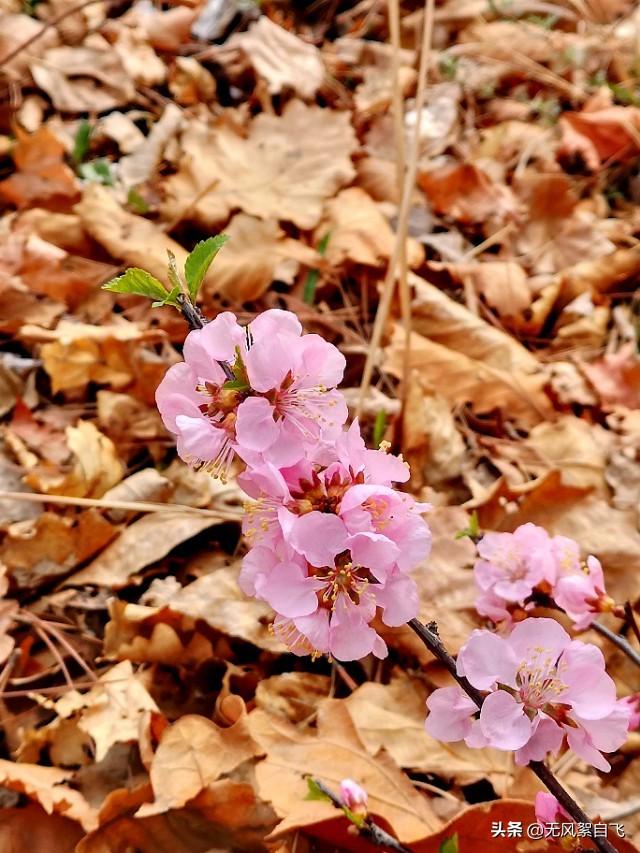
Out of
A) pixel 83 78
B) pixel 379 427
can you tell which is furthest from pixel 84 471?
pixel 83 78

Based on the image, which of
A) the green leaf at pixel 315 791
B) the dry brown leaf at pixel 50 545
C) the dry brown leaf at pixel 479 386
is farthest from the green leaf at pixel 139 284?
the dry brown leaf at pixel 479 386

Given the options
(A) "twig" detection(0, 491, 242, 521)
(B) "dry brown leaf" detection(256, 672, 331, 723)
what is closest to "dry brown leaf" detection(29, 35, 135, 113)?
(A) "twig" detection(0, 491, 242, 521)

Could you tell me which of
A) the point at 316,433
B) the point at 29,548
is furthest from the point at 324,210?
the point at 316,433

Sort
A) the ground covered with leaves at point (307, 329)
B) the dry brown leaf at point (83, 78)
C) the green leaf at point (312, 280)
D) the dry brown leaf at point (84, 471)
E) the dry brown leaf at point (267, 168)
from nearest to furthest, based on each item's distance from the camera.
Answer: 1. the ground covered with leaves at point (307, 329)
2. the dry brown leaf at point (84, 471)
3. the green leaf at point (312, 280)
4. the dry brown leaf at point (267, 168)
5. the dry brown leaf at point (83, 78)

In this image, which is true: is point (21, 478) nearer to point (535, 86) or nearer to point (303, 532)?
point (303, 532)

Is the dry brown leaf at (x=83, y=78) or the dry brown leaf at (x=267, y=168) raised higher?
the dry brown leaf at (x=83, y=78)

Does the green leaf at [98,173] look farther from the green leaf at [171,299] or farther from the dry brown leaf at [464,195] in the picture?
the green leaf at [171,299]

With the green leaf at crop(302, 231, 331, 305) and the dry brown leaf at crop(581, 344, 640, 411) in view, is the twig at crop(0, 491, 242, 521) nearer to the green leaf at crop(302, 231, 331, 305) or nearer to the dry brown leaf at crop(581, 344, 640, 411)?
the green leaf at crop(302, 231, 331, 305)
